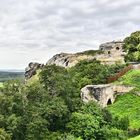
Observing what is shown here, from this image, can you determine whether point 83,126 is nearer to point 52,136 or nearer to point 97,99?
point 52,136

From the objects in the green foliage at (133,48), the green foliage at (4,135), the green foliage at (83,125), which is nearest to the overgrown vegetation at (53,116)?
the green foliage at (83,125)

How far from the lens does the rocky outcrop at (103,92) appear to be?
7706 centimetres

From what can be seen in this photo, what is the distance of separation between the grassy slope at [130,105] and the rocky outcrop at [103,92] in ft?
4.47

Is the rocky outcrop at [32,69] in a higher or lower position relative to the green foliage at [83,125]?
higher

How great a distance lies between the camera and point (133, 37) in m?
111

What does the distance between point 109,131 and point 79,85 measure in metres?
22.8

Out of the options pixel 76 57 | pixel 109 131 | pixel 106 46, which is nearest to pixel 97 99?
pixel 109 131

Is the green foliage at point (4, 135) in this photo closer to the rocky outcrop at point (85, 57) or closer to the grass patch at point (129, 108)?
A: the grass patch at point (129, 108)

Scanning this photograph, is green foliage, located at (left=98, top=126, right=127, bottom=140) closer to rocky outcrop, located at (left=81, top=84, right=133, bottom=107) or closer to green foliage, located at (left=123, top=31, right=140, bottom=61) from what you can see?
rocky outcrop, located at (left=81, top=84, right=133, bottom=107)

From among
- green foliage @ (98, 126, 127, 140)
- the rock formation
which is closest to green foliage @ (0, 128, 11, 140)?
green foliage @ (98, 126, 127, 140)

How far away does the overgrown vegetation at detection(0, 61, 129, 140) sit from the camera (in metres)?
60.1

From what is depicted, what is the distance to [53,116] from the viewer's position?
Result: 63562mm

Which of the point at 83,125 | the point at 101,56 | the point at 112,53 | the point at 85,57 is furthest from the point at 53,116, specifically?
the point at 112,53

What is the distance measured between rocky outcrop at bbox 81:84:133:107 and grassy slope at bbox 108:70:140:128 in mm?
1361
